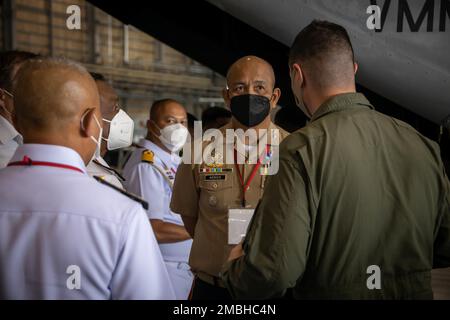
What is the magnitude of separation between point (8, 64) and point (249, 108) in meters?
1.11

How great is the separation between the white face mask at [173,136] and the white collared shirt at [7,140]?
1.25 m

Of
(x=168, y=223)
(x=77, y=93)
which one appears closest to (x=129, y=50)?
(x=168, y=223)

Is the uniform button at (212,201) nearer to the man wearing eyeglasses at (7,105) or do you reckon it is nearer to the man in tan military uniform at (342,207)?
the man in tan military uniform at (342,207)

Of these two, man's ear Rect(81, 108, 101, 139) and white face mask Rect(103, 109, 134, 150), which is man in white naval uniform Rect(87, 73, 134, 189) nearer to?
white face mask Rect(103, 109, 134, 150)

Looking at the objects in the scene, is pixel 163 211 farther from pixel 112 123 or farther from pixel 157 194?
pixel 112 123

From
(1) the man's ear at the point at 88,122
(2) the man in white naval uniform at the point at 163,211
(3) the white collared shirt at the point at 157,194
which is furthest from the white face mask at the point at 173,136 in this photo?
(1) the man's ear at the point at 88,122

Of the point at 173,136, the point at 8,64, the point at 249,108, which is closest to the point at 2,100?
the point at 8,64

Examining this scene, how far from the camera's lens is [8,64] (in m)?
1.93

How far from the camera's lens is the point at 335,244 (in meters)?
1.18

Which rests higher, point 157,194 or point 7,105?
point 7,105

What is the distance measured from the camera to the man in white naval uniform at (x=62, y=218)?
952mm
